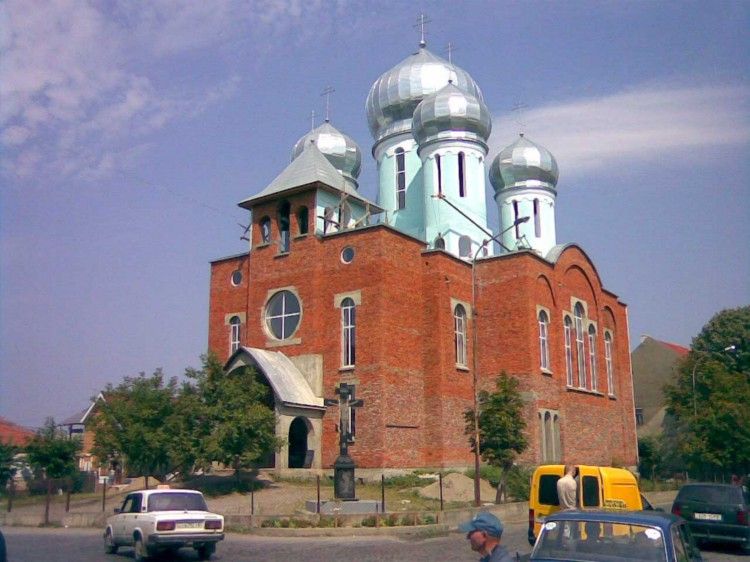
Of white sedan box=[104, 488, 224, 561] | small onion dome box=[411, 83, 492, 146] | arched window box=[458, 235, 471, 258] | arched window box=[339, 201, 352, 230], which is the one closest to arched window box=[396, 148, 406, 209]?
small onion dome box=[411, 83, 492, 146]

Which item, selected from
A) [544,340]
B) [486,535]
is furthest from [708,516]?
[544,340]

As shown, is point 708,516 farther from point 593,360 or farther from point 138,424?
point 593,360

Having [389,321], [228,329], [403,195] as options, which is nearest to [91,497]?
[228,329]

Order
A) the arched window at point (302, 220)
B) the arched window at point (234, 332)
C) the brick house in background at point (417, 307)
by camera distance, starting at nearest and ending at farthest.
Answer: the brick house in background at point (417, 307), the arched window at point (302, 220), the arched window at point (234, 332)

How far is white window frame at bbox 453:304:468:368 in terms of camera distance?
34.5 m

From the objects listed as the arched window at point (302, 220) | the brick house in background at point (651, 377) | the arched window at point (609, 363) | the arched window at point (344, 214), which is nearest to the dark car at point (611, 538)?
the arched window at point (302, 220)

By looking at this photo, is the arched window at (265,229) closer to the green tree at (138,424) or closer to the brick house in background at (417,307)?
the brick house in background at (417,307)

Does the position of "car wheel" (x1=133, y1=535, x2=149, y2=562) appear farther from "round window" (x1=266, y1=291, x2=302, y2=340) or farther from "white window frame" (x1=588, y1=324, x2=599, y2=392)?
"white window frame" (x1=588, y1=324, x2=599, y2=392)

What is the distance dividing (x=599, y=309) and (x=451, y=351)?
12.5 m

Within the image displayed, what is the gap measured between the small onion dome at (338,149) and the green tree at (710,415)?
21.6 m

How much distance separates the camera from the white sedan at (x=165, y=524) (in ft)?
47.3

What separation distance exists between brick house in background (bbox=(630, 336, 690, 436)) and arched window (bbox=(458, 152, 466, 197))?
23771 mm

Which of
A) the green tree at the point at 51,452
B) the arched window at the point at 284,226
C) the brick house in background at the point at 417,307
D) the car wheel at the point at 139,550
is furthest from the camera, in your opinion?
the arched window at the point at 284,226

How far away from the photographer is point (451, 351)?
33.7 meters
